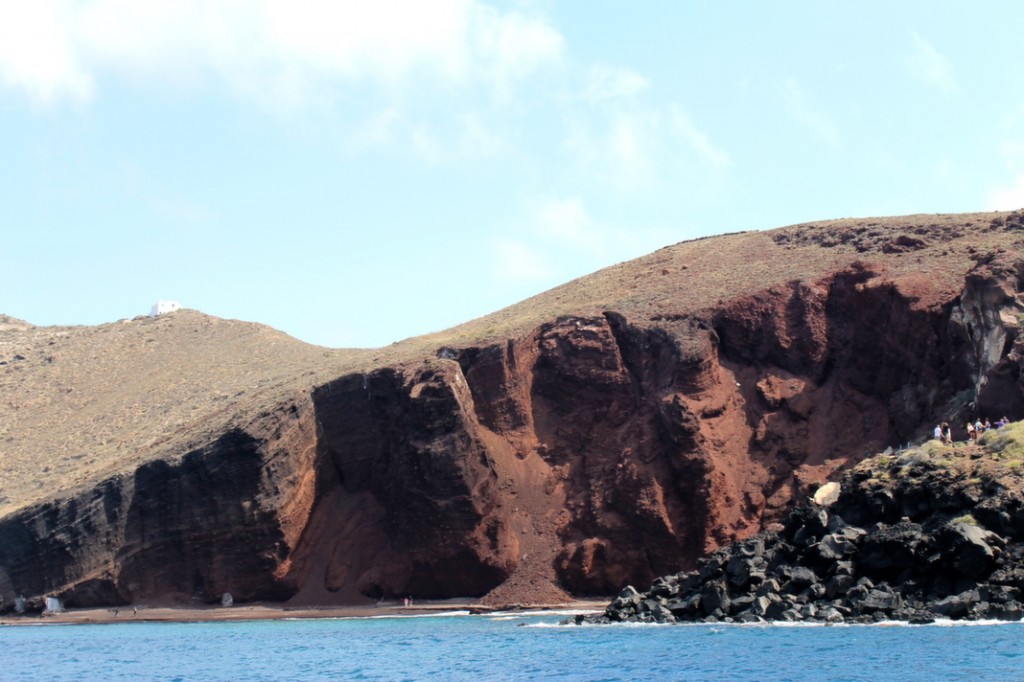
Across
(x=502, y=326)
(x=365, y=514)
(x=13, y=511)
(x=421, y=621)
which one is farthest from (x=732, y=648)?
(x=13, y=511)

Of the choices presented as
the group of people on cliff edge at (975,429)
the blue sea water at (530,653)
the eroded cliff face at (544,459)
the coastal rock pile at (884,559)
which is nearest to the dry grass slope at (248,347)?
the eroded cliff face at (544,459)

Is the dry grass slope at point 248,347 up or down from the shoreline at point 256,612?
up

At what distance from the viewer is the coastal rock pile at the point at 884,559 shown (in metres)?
40.1

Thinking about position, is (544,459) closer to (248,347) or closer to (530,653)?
(530,653)

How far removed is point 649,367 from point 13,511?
1613 inches

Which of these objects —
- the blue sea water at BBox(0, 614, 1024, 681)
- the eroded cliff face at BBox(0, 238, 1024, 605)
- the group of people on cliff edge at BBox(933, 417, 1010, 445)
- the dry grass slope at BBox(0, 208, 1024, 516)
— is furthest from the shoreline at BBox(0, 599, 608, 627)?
the group of people on cliff edge at BBox(933, 417, 1010, 445)

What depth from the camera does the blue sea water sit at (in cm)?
3253

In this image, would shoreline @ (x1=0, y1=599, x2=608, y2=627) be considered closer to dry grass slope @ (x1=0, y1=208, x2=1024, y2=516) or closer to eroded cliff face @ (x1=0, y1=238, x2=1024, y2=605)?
eroded cliff face @ (x1=0, y1=238, x2=1024, y2=605)

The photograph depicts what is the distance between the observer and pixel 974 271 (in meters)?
62.0

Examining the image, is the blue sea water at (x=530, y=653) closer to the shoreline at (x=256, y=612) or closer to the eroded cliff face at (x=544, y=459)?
the shoreline at (x=256, y=612)

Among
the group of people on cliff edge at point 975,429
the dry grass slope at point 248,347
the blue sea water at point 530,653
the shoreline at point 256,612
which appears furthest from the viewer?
the dry grass slope at point 248,347

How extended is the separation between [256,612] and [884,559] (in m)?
37.4

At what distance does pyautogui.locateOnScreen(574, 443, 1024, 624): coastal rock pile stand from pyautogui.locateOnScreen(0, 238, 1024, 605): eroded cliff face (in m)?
13.6

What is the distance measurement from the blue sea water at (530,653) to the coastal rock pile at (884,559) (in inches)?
59.1
